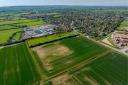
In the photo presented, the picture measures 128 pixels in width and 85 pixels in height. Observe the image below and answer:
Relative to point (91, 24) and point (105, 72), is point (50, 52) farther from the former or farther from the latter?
point (91, 24)

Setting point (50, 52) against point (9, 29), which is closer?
point (50, 52)

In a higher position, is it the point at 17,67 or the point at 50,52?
the point at 17,67

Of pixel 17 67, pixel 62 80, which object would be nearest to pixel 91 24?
pixel 17 67

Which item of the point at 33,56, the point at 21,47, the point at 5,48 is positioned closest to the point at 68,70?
the point at 33,56

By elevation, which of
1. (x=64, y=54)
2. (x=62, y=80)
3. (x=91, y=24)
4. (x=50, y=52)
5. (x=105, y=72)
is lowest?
(x=91, y=24)

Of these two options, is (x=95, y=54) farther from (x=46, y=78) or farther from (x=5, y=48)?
→ (x=5, y=48)

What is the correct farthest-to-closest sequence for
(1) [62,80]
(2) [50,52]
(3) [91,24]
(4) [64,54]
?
(3) [91,24], (2) [50,52], (4) [64,54], (1) [62,80]

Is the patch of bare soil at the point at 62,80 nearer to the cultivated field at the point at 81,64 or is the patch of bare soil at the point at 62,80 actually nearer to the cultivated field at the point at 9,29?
the cultivated field at the point at 81,64

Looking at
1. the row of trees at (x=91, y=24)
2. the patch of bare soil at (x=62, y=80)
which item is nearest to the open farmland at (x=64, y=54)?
the patch of bare soil at (x=62, y=80)
